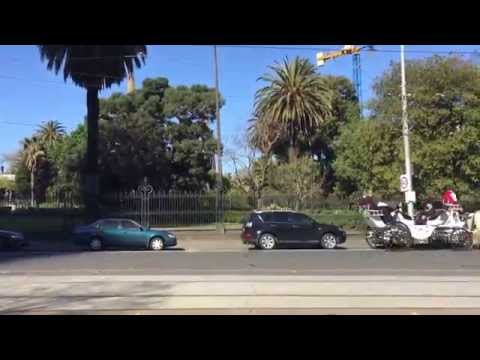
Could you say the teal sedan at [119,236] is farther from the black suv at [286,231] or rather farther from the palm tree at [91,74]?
the palm tree at [91,74]

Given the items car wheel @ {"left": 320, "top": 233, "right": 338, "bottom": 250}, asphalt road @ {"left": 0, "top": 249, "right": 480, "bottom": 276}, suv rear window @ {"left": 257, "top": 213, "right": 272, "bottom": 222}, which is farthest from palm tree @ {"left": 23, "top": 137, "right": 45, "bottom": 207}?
asphalt road @ {"left": 0, "top": 249, "right": 480, "bottom": 276}

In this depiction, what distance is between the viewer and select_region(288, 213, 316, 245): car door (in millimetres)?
23922

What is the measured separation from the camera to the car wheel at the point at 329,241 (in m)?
24.2

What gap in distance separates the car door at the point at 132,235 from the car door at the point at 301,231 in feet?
18.3

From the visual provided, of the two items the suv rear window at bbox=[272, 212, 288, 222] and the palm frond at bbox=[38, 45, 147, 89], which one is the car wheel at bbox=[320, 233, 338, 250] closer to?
the suv rear window at bbox=[272, 212, 288, 222]

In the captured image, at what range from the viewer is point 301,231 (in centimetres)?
2398

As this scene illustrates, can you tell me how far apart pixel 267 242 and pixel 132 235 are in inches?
199
